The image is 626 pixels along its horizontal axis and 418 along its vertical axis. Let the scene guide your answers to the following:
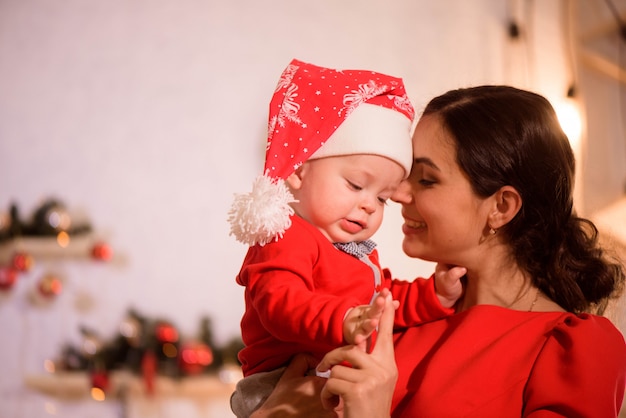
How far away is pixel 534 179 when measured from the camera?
5.30 ft

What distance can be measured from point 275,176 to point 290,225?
106mm

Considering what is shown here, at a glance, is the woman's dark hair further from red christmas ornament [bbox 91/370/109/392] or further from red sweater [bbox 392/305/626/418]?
red christmas ornament [bbox 91/370/109/392]

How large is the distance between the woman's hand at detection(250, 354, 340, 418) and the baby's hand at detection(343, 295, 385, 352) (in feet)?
1.00

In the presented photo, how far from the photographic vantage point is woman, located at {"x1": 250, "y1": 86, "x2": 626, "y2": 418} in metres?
1.45

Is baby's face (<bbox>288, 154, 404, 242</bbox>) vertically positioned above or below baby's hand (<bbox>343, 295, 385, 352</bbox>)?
above

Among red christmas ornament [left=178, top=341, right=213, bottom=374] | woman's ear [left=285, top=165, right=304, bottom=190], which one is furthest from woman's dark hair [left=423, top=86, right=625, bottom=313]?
red christmas ornament [left=178, top=341, right=213, bottom=374]

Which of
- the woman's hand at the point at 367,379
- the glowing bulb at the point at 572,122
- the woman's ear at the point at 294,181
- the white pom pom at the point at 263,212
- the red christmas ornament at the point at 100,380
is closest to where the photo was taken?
the woman's hand at the point at 367,379

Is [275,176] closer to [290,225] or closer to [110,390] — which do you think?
[290,225]

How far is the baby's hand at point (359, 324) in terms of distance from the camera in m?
1.11

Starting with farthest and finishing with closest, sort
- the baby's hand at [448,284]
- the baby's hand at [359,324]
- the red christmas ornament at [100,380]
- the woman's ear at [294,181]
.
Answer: the red christmas ornament at [100,380] → the baby's hand at [448,284] → the woman's ear at [294,181] → the baby's hand at [359,324]

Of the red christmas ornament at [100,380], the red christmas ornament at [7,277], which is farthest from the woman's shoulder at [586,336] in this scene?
the red christmas ornament at [7,277]

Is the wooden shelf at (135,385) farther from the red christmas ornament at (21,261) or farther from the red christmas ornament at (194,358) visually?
the red christmas ornament at (21,261)

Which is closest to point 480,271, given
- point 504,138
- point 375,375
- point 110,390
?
point 504,138

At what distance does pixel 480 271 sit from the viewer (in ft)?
5.43
